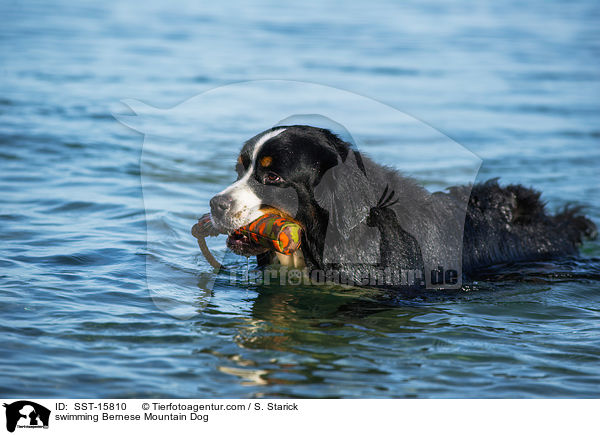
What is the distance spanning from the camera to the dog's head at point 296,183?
516 cm

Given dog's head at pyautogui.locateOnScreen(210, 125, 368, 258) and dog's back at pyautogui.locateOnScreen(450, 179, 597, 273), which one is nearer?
dog's head at pyautogui.locateOnScreen(210, 125, 368, 258)

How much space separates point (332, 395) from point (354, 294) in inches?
62.3

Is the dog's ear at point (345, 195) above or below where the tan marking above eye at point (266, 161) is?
below

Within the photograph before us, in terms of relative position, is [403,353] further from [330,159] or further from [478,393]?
[330,159]

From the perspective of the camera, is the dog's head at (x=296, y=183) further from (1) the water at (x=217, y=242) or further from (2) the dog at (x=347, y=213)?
(1) the water at (x=217, y=242)

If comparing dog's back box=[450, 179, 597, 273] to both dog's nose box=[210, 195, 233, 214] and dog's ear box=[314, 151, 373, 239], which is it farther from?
dog's nose box=[210, 195, 233, 214]

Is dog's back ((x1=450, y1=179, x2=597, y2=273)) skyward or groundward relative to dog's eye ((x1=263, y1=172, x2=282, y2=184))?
groundward

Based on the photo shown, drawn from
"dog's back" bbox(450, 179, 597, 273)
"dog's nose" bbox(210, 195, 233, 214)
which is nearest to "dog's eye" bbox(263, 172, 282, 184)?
"dog's nose" bbox(210, 195, 233, 214)

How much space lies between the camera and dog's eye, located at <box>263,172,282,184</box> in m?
5.17

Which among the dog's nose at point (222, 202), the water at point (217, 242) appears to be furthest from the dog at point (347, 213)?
the water at point (217, 242)

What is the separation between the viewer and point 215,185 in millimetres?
8898

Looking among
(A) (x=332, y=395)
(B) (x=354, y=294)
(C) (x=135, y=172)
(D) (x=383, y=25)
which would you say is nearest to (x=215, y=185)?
(C) (x=135, y=172)

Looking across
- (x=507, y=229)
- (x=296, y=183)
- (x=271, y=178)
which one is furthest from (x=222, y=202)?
(x=507, y=229)

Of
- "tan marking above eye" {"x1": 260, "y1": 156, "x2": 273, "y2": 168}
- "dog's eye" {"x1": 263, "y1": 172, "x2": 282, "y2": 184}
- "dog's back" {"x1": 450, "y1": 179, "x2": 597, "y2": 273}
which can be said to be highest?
"tan marking above eye" {"x1": 260, "y1": 156, "x2": 273, "y2": 168}
